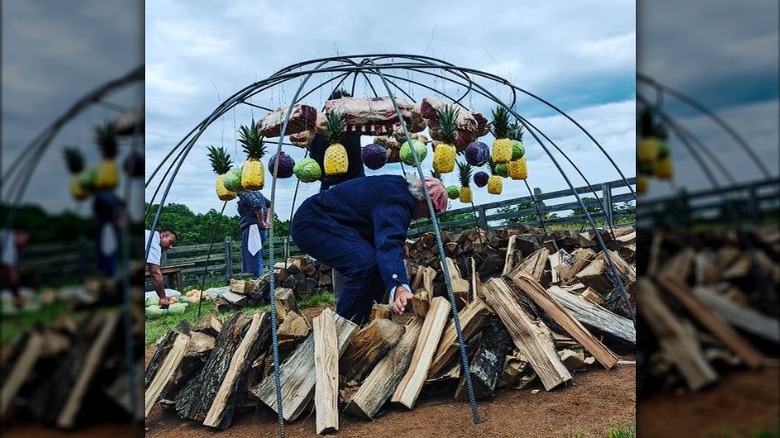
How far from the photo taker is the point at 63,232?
42 cm

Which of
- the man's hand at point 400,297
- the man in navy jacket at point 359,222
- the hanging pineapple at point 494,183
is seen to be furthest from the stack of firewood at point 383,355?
the hanging pineapple at point 494,183

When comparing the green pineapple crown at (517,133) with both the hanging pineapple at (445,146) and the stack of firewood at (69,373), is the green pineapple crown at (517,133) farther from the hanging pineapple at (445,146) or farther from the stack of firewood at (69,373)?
the stack of firewood at (69,373)

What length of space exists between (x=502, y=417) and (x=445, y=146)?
7.46ft

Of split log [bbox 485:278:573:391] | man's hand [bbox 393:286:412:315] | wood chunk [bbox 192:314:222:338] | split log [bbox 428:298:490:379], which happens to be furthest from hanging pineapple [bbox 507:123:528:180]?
wood chunk [bbox 192:314:222:338]

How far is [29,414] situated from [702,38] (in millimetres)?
535

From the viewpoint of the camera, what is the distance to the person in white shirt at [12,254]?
1.31 feet

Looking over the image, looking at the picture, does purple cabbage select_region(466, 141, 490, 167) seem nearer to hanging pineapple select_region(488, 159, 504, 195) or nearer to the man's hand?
hanging pineapple select_region(488, 159, 504, 195)

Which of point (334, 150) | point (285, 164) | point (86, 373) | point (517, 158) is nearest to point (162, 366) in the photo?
point (334, 150)

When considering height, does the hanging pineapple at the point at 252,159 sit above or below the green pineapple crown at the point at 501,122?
below

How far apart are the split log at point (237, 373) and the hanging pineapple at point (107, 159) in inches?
142

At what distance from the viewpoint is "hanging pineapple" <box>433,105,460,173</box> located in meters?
4.83

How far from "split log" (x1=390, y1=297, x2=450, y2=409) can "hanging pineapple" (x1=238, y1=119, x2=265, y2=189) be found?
1.65 m

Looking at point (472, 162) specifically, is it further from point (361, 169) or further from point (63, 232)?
point (63, 232)

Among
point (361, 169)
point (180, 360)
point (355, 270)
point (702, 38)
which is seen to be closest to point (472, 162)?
point (361, 169)
